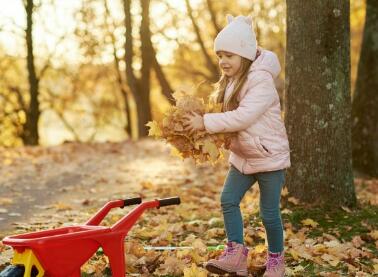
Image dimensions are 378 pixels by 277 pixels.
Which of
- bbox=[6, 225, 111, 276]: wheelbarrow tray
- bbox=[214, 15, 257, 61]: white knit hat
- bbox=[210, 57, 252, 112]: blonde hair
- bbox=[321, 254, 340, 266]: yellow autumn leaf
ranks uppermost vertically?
bbox=[214, 15, 257, 61]: white knit hat

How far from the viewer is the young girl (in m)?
4.11

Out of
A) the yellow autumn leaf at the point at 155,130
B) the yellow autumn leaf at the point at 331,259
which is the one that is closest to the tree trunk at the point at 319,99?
the yellow autumn leaf at the point at 331,259

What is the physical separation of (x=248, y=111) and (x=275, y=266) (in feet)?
3.78

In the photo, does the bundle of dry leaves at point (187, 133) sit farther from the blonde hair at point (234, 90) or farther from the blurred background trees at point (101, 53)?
the blurred background trees at point (101, 53)

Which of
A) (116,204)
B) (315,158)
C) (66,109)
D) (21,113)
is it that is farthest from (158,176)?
(66,109)

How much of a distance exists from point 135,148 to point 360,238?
32.8ft

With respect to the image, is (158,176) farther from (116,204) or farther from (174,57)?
(174,57)

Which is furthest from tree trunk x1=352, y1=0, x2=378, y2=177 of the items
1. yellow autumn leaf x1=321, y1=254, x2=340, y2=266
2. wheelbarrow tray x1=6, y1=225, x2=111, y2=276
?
wheelbarrow tray x1=6, y1=225, x2=111, y2=276

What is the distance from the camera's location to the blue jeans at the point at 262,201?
13.9 ft

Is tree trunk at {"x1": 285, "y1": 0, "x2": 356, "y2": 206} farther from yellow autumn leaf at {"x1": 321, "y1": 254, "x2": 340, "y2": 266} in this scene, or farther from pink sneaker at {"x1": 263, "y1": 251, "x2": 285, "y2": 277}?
pink sneaker at {"x1": 263, "y1": 251, "x2": 285, "y2": 277}

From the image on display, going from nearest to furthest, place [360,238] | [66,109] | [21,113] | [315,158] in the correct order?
1. [360,238]
2. [315,158]
3. [21,113]
4. [66,109]

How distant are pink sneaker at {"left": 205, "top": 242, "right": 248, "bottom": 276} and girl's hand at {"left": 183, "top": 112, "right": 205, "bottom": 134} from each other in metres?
A: 0.86

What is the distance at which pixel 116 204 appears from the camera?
417 cm

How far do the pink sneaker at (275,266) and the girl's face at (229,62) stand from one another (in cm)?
134
